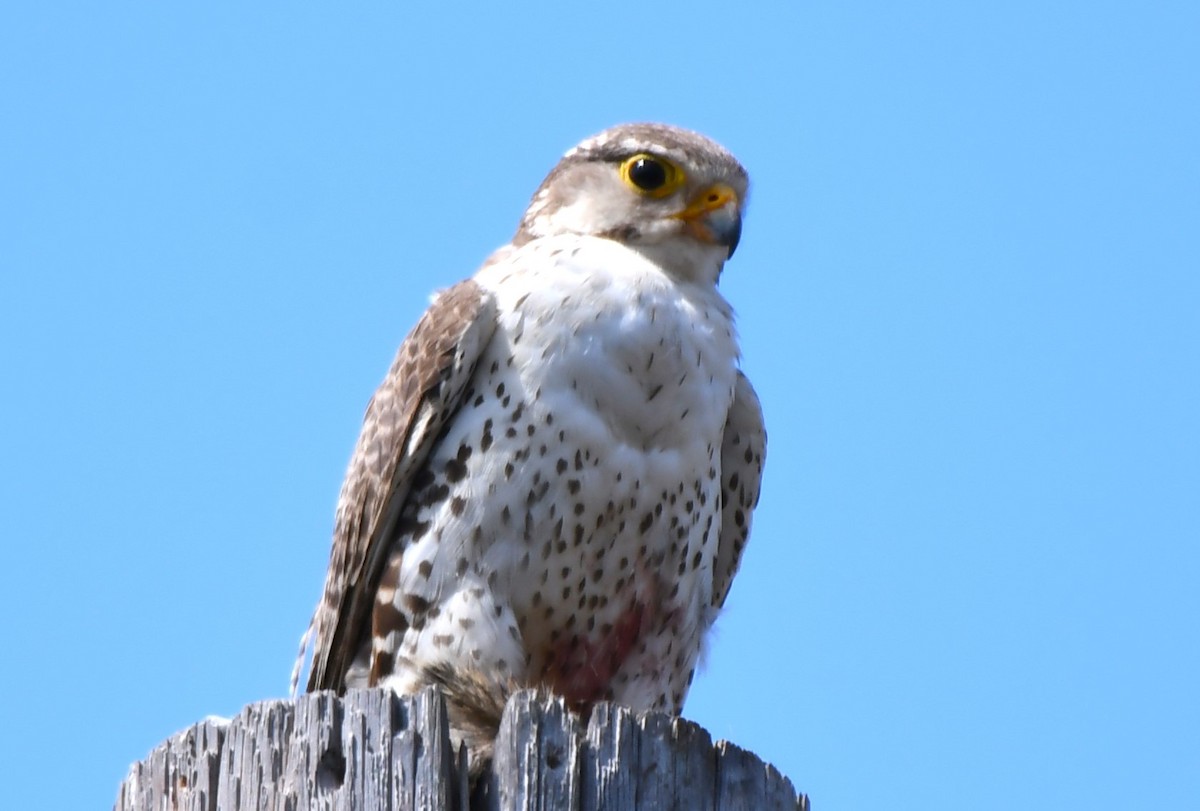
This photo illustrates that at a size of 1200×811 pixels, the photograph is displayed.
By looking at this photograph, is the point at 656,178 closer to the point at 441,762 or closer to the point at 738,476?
the point at 738,476

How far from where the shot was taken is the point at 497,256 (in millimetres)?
5664

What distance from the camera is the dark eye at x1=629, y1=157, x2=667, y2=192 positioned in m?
5.62

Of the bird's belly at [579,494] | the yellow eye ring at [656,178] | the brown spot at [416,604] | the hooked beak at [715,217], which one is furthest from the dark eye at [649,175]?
the brown spot at [416,604]

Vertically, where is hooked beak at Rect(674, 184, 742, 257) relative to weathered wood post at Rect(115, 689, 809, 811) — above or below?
above

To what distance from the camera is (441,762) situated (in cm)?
311

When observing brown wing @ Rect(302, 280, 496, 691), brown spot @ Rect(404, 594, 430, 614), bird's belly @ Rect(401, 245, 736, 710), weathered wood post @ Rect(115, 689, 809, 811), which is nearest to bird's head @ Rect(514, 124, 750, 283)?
bird's belly @ Rect(401, 245, 736, 710)

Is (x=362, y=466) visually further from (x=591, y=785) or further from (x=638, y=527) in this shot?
(x=591, y=785)

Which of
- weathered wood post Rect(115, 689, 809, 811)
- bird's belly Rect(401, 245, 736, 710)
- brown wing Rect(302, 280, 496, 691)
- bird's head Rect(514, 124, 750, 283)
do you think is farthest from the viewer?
bird's head Rect(514, 124, 750, 283)

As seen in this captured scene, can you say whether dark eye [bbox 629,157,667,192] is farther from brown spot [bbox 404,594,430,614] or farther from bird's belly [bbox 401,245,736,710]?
brown spot [bbox 404,594,430,614]

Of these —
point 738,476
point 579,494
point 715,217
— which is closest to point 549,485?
point 579,494

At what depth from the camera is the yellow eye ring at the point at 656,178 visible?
18.4 ft

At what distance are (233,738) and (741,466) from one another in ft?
8.68

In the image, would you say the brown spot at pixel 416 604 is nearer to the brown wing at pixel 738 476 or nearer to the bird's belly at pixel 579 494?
the bird's belly at pixel 579 494

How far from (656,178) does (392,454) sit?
1263 mm
